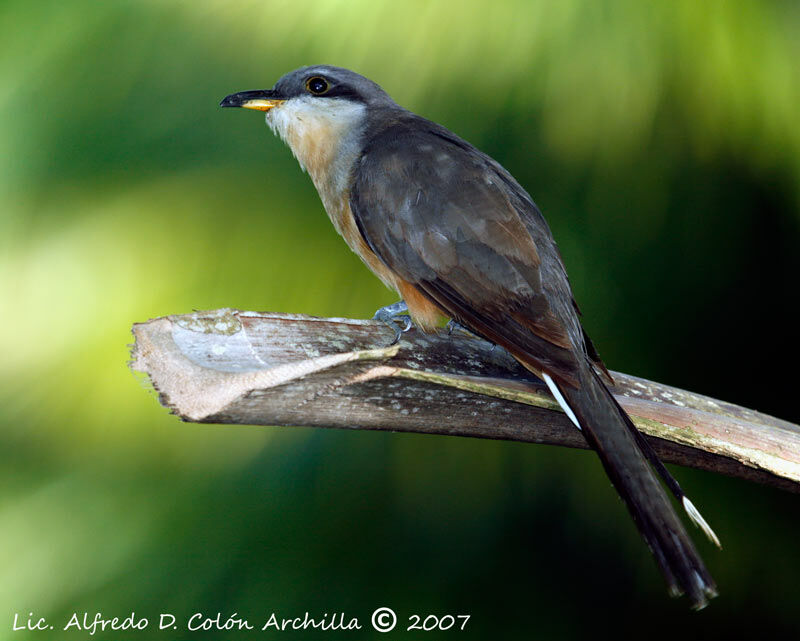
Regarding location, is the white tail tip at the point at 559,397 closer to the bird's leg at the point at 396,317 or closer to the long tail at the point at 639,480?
the long tail at the point at 639,480

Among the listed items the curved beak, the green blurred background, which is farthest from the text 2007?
the curved beak

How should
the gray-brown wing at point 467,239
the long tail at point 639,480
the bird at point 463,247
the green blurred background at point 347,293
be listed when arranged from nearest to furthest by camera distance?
the long tail at point 639,480 → the bird at point 463,247 → the gray-brown wing at point 467,239 → the green blurred background at point 347,293

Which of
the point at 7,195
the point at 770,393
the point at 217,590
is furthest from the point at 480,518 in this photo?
the point at 7,195

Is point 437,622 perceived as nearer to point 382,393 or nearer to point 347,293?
point 347,293

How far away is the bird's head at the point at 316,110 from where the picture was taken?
6.73 ft

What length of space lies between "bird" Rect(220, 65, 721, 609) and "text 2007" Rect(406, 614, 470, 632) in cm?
94

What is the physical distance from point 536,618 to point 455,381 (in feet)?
4.58

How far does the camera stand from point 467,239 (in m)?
1.74

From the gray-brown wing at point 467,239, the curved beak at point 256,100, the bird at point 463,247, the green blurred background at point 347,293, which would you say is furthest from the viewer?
the green blurred background at point 347,293

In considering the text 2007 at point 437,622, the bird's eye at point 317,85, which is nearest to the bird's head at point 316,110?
the bird's eye at point 317,85

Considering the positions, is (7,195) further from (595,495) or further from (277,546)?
(595,495)

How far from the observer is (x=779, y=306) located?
247cm

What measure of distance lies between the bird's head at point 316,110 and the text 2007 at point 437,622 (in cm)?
127

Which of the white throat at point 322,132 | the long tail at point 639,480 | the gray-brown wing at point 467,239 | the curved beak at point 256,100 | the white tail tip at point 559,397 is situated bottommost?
the long tail at point 639,480
